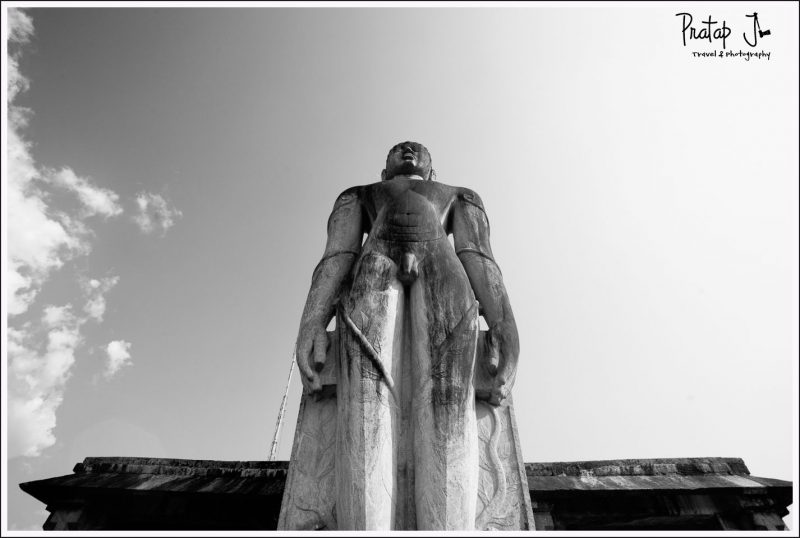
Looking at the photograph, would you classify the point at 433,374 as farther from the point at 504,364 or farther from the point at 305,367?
the point at 305,367

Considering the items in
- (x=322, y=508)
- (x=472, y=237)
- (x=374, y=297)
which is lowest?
(x=322, y=508)

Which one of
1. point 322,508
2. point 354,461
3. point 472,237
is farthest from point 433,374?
point 472,237

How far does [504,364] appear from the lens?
15.3 ft

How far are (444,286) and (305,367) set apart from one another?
60.9 inches

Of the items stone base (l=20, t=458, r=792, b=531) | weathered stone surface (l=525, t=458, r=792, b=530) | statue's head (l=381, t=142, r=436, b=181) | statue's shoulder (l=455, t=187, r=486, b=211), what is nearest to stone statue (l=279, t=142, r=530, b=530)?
statue's shoulder (l=455, t=187, r=486, b=211)

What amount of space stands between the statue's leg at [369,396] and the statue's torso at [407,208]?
47 cm

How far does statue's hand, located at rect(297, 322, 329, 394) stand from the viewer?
4.73 m

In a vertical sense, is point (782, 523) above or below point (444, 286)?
below

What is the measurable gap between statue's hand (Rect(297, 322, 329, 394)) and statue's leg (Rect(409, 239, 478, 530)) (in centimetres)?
89

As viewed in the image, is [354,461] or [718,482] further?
[718,482]

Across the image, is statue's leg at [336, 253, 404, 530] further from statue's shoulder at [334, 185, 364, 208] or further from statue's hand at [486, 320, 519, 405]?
statue's shoulder at [334, 185, 364, 208]

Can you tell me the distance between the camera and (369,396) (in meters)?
4.29

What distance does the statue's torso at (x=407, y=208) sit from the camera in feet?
18.1

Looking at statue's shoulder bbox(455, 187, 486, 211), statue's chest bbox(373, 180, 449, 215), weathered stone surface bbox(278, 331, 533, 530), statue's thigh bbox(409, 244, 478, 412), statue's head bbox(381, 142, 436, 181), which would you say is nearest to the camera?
weathered stone surface bbox(278, 331, 533, 530)
